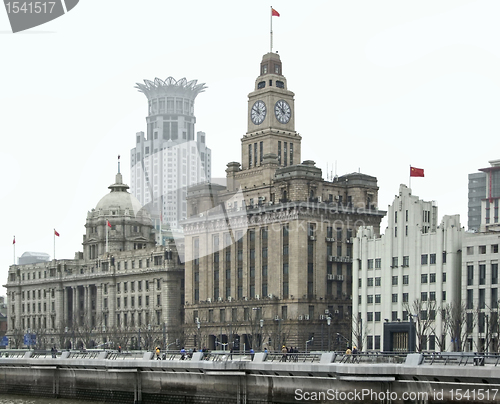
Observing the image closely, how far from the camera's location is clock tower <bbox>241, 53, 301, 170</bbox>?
178125 millimetres

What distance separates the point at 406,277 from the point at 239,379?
6027 cm

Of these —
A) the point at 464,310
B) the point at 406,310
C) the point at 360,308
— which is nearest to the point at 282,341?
the point at 360,308

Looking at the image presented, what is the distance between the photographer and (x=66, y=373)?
109 metres

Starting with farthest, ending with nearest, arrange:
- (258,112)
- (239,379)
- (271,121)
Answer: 1. (258,112)
2. (271,121)
3. (239,379)

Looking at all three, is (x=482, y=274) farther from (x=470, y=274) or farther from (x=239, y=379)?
(x=239, y=379)

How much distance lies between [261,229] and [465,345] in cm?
4791

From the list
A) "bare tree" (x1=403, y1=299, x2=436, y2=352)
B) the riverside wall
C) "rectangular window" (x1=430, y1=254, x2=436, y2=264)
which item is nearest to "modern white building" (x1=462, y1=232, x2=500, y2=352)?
"bare tree" (x1=403, y1=299, x2=436, y2=352)

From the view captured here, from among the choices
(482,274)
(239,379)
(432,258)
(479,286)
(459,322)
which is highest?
(432,258)

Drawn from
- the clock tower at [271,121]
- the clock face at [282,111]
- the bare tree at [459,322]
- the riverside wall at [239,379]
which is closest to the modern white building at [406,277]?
the bare tree at [459,322]

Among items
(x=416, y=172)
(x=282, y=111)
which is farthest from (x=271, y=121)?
(x=416, y=172)

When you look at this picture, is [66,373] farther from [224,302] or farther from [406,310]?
[224,302]

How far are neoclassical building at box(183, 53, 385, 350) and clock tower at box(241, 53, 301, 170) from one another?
0.17 meters

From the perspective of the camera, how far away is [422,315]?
137000 mm

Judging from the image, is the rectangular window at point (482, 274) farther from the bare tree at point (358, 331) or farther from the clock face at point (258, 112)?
the clock face at point (258, 112)
